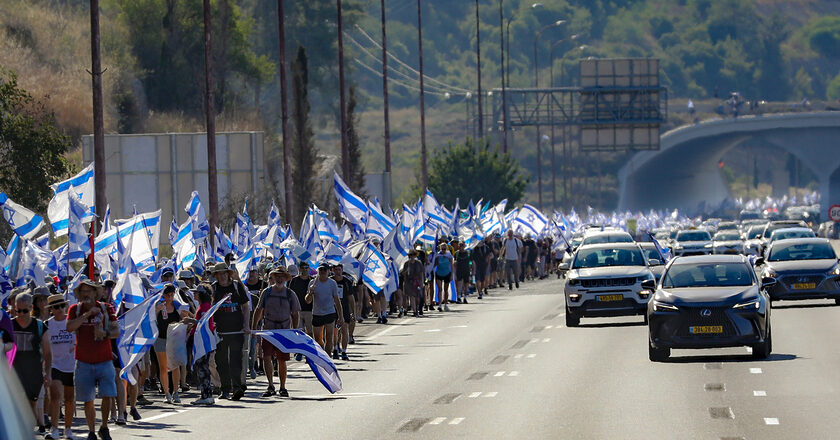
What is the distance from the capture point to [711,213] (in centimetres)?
17225

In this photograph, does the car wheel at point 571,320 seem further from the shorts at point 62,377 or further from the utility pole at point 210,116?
the shorts at point 62,377

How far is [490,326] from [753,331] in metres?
11.2

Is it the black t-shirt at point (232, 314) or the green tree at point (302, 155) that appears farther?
the green tree at point (302, 155)

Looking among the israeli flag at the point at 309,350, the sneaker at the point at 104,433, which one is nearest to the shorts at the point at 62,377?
the sneaker at the point at 104,433

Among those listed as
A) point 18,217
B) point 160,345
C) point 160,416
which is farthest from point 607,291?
point 160,416

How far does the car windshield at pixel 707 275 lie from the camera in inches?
881

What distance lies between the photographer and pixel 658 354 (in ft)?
72.4

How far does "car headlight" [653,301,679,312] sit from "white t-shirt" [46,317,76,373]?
8.72 metres

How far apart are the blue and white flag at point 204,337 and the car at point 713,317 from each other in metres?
6.13

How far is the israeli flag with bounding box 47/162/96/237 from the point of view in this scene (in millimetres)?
22109

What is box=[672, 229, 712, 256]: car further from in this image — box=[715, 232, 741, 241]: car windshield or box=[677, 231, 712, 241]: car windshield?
box=[715, 232, 741, 241]: car windshield

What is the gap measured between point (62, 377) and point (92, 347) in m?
0.53

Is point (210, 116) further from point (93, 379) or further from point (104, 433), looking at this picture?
point (104, 433)

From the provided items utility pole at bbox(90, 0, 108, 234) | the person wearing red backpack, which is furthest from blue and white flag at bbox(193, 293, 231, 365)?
utility pole at bbox(90, 0, 108, 234)
